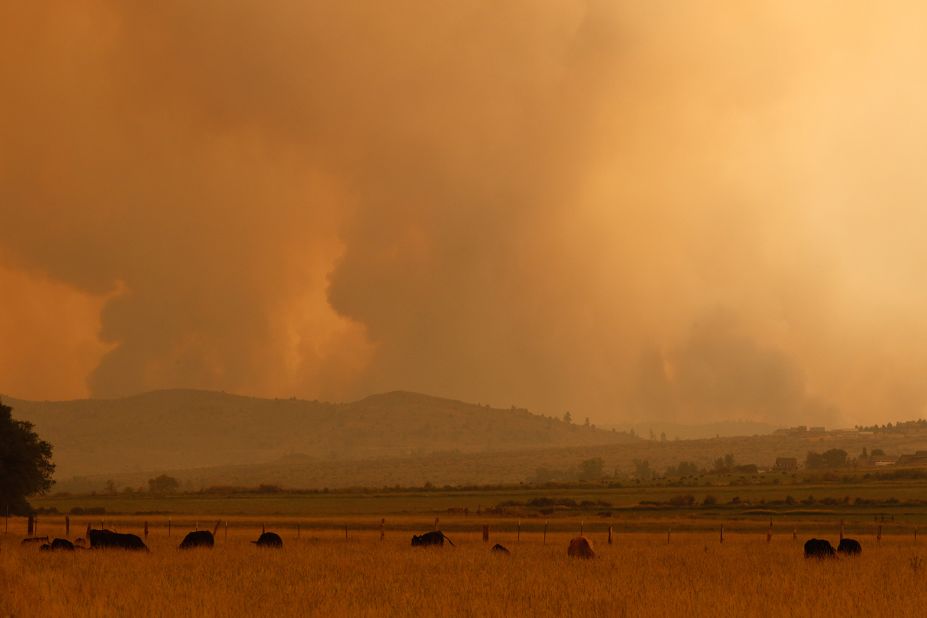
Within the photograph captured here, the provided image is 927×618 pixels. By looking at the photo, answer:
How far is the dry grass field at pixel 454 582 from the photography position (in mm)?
24812

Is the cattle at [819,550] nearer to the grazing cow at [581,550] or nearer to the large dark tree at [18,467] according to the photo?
the grazing cow at [581,550]

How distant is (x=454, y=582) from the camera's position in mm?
31344

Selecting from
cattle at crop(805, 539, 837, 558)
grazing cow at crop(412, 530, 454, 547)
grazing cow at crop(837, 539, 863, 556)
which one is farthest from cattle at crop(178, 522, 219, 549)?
grazing cow at crop(837, 539, 863, 556)

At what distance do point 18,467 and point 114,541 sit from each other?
20343mm

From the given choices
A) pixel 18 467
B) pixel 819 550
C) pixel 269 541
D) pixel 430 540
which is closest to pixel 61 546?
pixel 269 541

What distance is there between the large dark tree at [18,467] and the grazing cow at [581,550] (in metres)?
33.9

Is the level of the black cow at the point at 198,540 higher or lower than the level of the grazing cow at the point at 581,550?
higher

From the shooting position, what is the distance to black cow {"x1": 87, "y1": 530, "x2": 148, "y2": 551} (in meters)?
43.4

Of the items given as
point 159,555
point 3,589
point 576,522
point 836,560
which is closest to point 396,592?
point 3,589

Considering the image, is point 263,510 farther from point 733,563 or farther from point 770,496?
point 733,563

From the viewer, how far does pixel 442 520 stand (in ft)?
271

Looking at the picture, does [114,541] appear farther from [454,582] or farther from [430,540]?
[454,582]

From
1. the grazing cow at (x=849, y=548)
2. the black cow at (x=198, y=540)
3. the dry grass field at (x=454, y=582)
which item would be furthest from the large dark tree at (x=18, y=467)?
the grazing cow at (x=849, y=548)

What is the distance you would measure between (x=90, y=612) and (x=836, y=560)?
3033 cm
